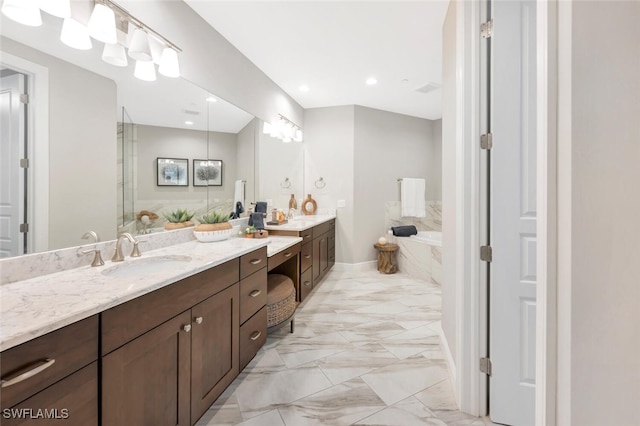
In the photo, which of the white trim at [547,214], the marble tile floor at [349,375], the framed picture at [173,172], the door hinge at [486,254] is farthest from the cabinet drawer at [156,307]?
the door hinge at [486,254]

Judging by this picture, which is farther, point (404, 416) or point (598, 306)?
point (404, 416)

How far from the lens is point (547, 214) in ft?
2.29

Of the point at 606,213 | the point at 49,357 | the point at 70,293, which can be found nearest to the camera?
the point at 606,213

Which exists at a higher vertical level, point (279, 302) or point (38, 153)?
point (38, 153)

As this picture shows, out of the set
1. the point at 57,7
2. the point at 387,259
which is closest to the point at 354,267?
the point at 387,259

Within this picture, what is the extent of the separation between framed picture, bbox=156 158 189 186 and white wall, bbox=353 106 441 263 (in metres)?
2.85

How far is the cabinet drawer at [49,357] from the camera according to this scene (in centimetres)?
69

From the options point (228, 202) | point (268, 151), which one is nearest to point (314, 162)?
point (268, 151)

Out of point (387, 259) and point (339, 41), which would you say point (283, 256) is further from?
point (387, 259)

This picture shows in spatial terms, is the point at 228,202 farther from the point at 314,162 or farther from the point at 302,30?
the point at 314,162

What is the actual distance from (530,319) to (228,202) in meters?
2.47

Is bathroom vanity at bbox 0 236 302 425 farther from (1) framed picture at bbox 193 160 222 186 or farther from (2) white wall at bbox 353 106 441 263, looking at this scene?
(2) white wall at bbox 353 106 441 263

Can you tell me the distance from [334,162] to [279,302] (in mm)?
2874

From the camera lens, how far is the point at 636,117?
62 cm
